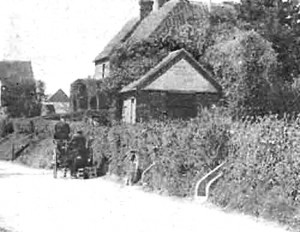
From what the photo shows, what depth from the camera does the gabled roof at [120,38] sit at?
59.9 m

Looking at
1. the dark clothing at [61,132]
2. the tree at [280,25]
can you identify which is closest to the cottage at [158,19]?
the tree at [280,25]

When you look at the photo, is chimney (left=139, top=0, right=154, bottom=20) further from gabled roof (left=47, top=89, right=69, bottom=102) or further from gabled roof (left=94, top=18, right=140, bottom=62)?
gabled roof (left=47, top=89, right=69, bottom=102)

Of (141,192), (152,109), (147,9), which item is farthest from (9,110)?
(141,192)

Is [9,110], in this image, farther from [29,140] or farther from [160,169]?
[160,169]

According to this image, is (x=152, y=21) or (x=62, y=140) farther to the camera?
(x=152, y=21)

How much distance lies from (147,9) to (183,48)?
54.5ft

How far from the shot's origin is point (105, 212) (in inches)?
603

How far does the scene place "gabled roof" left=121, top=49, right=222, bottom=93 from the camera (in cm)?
4134

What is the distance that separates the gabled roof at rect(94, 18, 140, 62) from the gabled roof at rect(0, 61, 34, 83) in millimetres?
42448

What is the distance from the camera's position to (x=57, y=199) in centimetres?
1791

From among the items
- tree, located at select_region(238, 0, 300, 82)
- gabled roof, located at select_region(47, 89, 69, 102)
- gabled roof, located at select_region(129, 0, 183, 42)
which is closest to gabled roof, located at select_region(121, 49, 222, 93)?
gabled roof, located at select_region(129, 0, 183, 42)

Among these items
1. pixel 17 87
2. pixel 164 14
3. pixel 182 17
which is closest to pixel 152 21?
pixel 164 14

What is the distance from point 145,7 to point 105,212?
46.6 metres

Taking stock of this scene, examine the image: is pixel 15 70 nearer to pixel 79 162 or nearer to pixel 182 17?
pixel 182 17
